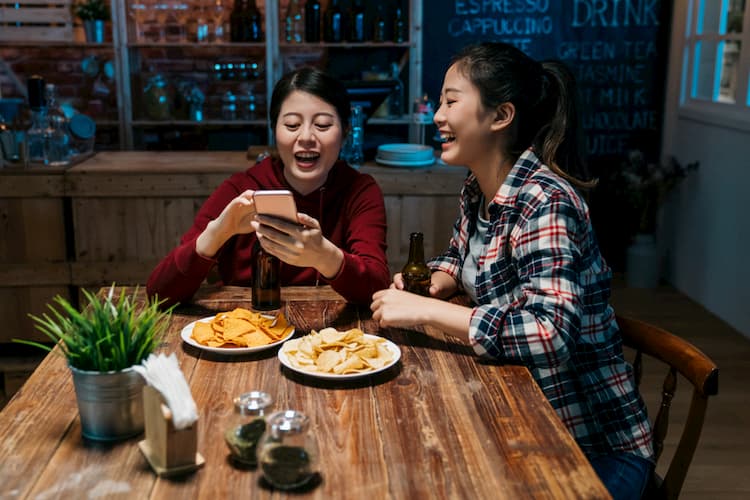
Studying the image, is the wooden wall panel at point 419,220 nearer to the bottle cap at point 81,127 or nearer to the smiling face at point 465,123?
the bottle cap at point 81,127

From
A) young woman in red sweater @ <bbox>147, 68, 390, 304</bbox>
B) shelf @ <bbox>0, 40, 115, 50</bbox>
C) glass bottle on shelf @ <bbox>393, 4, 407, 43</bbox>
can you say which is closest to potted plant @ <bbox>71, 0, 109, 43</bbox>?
shelf @ <bbox>0, 40, 115, 50</bbox>

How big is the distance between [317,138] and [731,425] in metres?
2.01

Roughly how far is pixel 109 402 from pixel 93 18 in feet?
13.5

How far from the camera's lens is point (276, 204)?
5.17 feet

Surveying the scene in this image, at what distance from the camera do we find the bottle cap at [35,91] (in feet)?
10.4

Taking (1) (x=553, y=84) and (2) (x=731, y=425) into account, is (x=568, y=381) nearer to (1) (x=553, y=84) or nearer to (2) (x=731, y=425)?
(1) (x=553, y=84)

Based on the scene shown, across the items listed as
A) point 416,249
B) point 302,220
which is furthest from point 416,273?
point 302,220

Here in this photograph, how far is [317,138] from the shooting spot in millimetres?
2043

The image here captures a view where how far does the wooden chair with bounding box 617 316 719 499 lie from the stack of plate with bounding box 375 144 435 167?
1.93m

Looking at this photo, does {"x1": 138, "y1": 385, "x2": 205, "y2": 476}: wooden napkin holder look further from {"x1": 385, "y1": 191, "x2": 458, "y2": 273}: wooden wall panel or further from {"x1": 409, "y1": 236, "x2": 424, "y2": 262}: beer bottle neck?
{"x1": 385, "y1": 191, "x2": 458, "y2": 273}: wooden wall panel

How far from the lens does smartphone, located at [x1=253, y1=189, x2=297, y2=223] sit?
1.54m

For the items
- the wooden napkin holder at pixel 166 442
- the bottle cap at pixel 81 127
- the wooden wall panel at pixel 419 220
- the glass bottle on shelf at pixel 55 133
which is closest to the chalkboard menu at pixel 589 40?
the wooden wall panel at pixel 419 220

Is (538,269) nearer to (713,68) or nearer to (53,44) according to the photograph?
(713,68)

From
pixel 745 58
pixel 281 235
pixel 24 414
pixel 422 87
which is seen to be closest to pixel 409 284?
pixel 281 235
